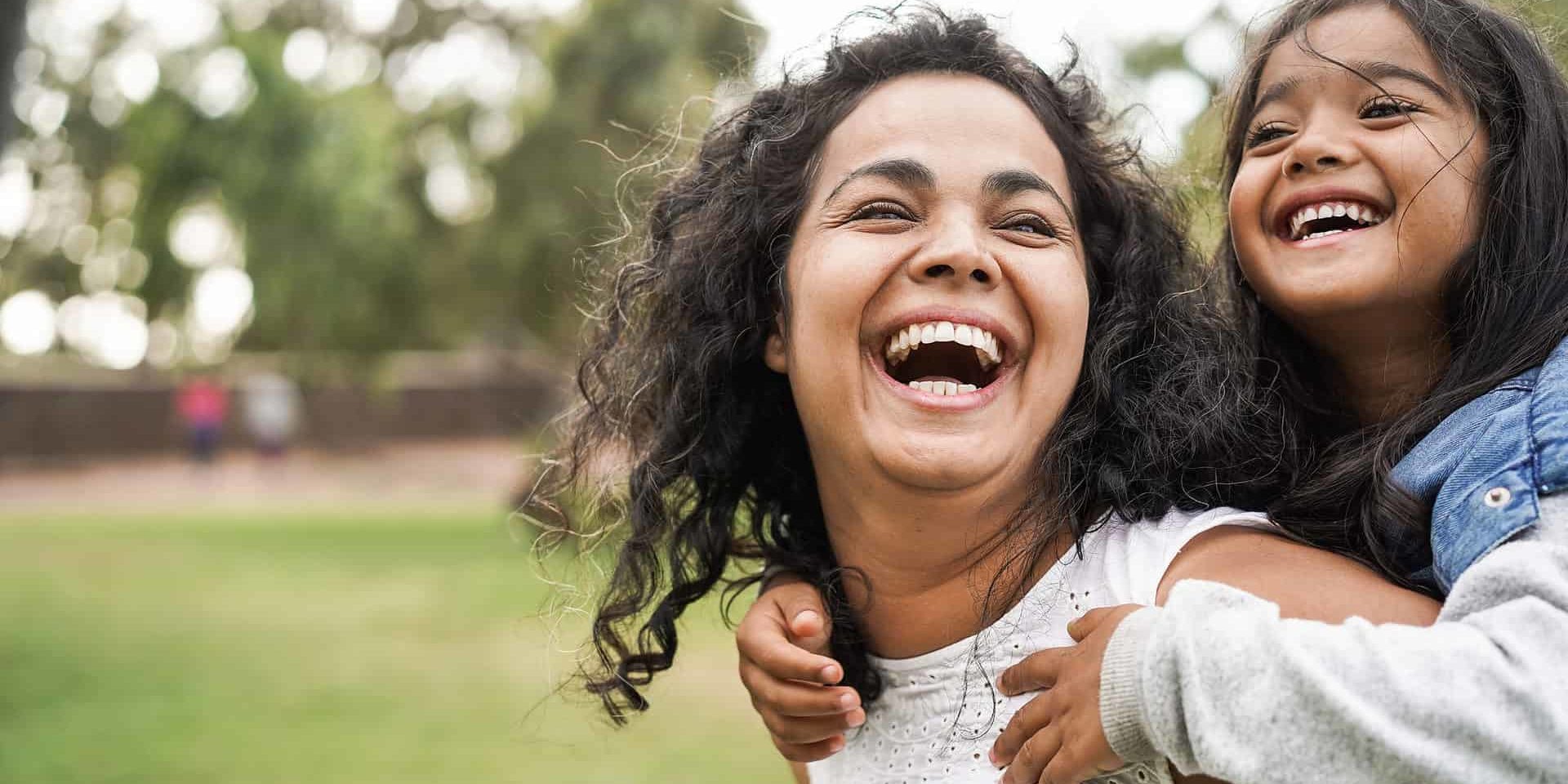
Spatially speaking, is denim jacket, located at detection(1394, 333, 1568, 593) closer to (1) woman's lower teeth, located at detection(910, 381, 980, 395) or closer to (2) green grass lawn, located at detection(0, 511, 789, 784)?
(1) woman's lower teeth, located at detection(910, 381, 980, 395)

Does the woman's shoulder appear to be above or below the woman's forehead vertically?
below

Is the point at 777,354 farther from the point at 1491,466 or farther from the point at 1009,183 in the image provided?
the point at 1491,466

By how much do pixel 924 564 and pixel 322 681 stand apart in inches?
262

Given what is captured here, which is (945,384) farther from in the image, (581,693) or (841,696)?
(581,693)

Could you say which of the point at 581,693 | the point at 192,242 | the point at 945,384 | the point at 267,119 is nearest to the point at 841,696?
the point at 945,384

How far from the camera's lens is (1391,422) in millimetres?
2141

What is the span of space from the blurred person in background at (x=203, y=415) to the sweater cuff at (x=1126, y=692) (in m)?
25.5

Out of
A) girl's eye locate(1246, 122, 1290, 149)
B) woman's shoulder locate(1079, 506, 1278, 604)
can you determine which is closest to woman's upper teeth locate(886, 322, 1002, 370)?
woman's shoulder locate(1079, 506, 1278, 604)

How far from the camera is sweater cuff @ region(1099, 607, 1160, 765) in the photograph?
166cm

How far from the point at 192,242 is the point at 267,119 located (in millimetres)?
1574

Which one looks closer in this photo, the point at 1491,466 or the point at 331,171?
the point at 1491,466

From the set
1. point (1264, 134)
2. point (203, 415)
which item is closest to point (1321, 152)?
point (1264, 134)

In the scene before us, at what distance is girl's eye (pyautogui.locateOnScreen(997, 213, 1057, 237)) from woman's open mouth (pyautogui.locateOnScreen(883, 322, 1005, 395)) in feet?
0.60

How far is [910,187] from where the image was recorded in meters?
2.18
